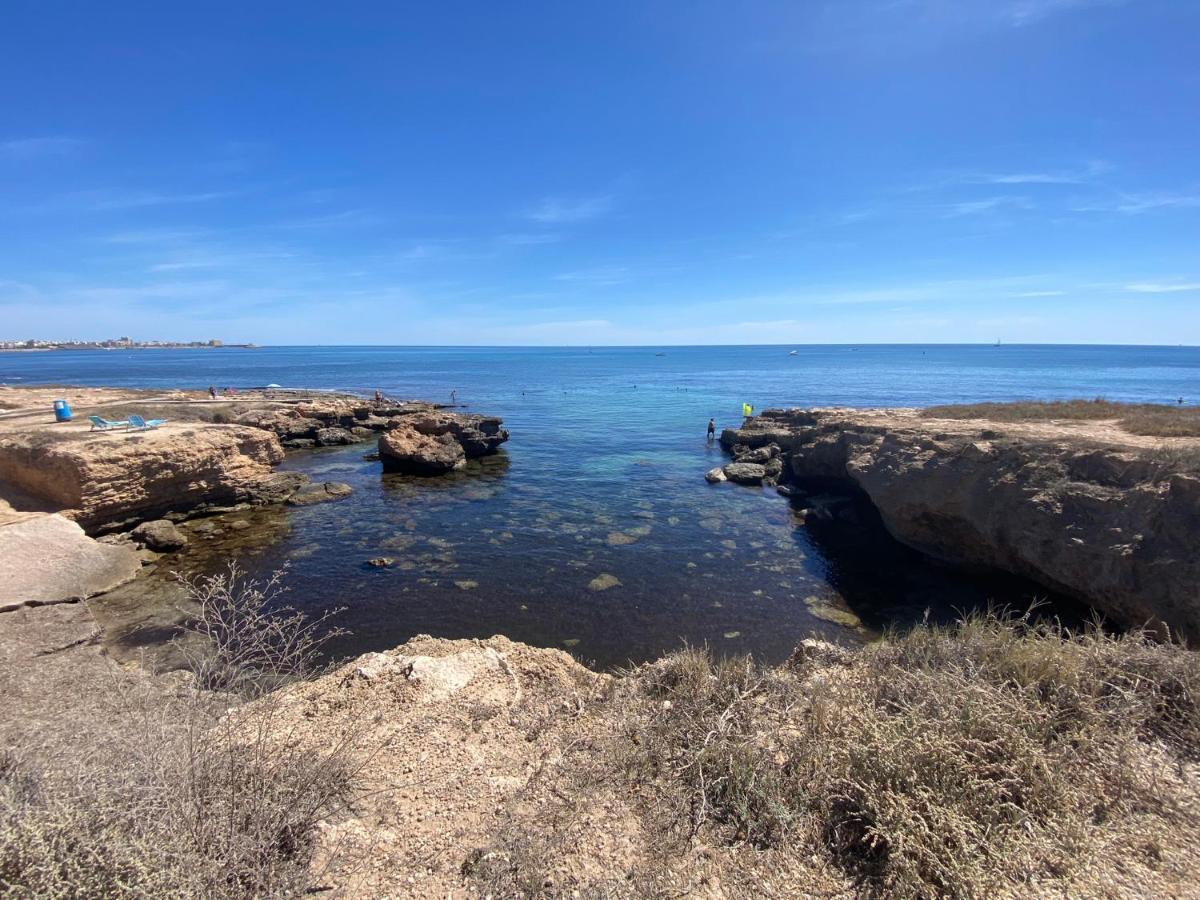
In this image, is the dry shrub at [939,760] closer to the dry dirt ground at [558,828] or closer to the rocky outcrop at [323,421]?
the dry dirt ground at [558,828]

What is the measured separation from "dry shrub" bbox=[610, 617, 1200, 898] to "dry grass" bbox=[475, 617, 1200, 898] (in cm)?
2

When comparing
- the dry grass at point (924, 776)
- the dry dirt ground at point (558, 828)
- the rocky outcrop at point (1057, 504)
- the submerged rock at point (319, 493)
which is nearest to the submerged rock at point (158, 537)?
the submerged rock at point (319, 493)

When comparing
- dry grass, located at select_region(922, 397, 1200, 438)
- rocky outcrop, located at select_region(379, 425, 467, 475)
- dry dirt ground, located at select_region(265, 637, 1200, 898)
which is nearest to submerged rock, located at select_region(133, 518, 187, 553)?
rocky outcrop, located at select_region(379, 425, 467, 475)

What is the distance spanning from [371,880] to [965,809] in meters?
4.45

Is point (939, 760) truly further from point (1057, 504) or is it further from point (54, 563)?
point (54, 563)

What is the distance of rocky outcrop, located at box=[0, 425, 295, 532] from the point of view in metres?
15.1

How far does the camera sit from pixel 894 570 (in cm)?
1531

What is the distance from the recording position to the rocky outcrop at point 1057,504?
9.58 m

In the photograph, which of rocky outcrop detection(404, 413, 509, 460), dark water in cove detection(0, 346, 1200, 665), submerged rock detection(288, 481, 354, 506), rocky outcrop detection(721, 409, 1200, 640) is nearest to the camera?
rocky outcrop detection(721, 409, 1200, 640)

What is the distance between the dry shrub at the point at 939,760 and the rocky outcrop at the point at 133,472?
17.5 m

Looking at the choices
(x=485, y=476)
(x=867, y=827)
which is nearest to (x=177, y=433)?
(x=485, y=476)

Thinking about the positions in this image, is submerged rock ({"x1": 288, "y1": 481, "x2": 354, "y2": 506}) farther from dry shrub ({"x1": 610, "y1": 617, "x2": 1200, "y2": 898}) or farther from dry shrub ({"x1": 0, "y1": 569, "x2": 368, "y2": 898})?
dry shrub ({"x1": 610, "y1": 617, "x2": 1200, "y2": 898})

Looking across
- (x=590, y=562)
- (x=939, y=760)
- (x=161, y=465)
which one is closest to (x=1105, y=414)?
(x=590, y=562)

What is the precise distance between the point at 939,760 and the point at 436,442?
86.5 ft
